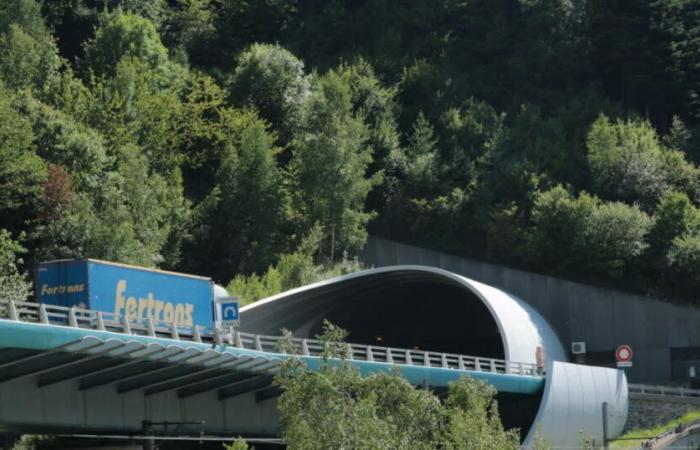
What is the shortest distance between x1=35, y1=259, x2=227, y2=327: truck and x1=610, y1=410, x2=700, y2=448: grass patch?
22.7m

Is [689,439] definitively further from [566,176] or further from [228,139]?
[228,139]

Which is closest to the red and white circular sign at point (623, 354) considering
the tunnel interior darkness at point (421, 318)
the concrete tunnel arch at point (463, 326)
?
the concrete tunnel arch at point (463, 326)

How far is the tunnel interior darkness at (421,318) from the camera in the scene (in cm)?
8638

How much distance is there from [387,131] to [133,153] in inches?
821

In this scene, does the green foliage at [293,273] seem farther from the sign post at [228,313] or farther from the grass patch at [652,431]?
the sign post at [228,313]

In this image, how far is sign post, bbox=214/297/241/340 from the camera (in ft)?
187

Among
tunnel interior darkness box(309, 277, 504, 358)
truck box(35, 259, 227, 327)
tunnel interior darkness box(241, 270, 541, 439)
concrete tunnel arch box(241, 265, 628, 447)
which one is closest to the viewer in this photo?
truck box(35, 259, 227, 327)

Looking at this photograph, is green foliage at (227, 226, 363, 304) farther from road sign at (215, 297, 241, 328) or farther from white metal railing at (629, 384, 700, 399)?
road sign at (215, 297, 241, 328)

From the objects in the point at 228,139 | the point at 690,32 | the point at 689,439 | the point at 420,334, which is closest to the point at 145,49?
the point at 228,139

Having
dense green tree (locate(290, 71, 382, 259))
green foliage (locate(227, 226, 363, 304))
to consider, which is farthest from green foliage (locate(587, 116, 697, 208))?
green foliage (locate(227, 226, 363, 304))

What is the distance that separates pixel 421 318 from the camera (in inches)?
3642

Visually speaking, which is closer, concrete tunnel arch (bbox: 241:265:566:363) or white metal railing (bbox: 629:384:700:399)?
white metal railing (bbox: 629:384:700:399)

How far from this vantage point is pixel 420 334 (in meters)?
93.5

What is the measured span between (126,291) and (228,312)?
440 cm
